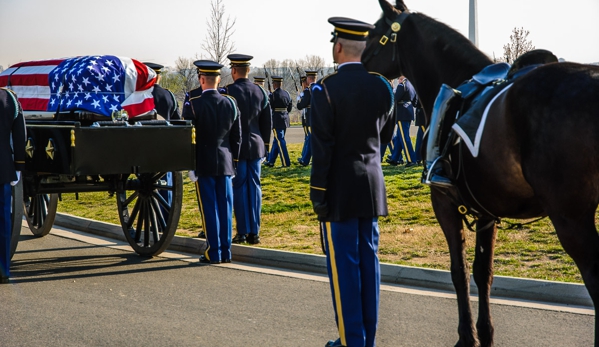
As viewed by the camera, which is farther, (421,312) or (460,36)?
(421,312)

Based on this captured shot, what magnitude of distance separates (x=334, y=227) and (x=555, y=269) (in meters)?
3.14

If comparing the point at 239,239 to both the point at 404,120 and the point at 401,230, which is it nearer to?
the point at 401,230

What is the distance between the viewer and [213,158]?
8.63 meters

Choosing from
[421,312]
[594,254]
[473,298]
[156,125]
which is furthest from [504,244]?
[594,254]

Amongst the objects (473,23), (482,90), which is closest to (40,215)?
(482,90)

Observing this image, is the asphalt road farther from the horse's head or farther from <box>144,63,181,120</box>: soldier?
<box>144,63,181,120</box>: soldier

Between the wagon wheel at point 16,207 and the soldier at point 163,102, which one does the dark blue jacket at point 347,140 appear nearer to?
the wagon wheel at point 16,207

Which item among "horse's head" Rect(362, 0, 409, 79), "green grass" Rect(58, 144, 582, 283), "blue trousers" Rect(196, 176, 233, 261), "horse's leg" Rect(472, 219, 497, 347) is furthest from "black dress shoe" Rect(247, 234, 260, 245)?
"horse's leg" Rect(472, 219, 497, 347)

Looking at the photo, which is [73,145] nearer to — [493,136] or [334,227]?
[334,227]

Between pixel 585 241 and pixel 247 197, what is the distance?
584 cm

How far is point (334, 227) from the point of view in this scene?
5.10 meters

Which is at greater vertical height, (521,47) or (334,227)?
(521,47)

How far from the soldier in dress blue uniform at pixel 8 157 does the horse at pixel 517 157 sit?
3664 mm

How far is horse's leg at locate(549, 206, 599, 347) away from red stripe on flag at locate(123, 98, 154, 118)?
5155 mm
